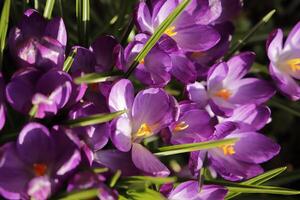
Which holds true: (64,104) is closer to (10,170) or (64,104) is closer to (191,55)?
(10,170)

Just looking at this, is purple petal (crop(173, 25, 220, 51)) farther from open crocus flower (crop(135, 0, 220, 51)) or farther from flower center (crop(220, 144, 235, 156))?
flower center (crop(220, 144, 235, 156))

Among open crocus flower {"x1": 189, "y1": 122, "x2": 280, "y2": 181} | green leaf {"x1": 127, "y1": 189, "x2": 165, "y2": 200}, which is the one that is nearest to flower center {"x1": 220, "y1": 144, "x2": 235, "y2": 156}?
open crocus flower {"x1": 189, "y1": 122, "x2": 280, "y2": 181}

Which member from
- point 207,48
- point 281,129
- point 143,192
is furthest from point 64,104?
point 281,129

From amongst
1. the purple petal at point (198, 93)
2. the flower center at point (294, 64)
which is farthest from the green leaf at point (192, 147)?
the flower center at point (294, 64)

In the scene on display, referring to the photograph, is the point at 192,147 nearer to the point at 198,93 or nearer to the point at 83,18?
the point at 198,93

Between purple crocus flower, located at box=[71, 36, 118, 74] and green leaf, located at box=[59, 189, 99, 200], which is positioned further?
purple crocus flower, located at box=[71, 36, 118, 74]

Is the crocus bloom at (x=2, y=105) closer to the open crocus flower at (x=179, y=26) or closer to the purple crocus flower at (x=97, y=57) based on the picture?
the purple crocus flower at (x=97, y=57)
